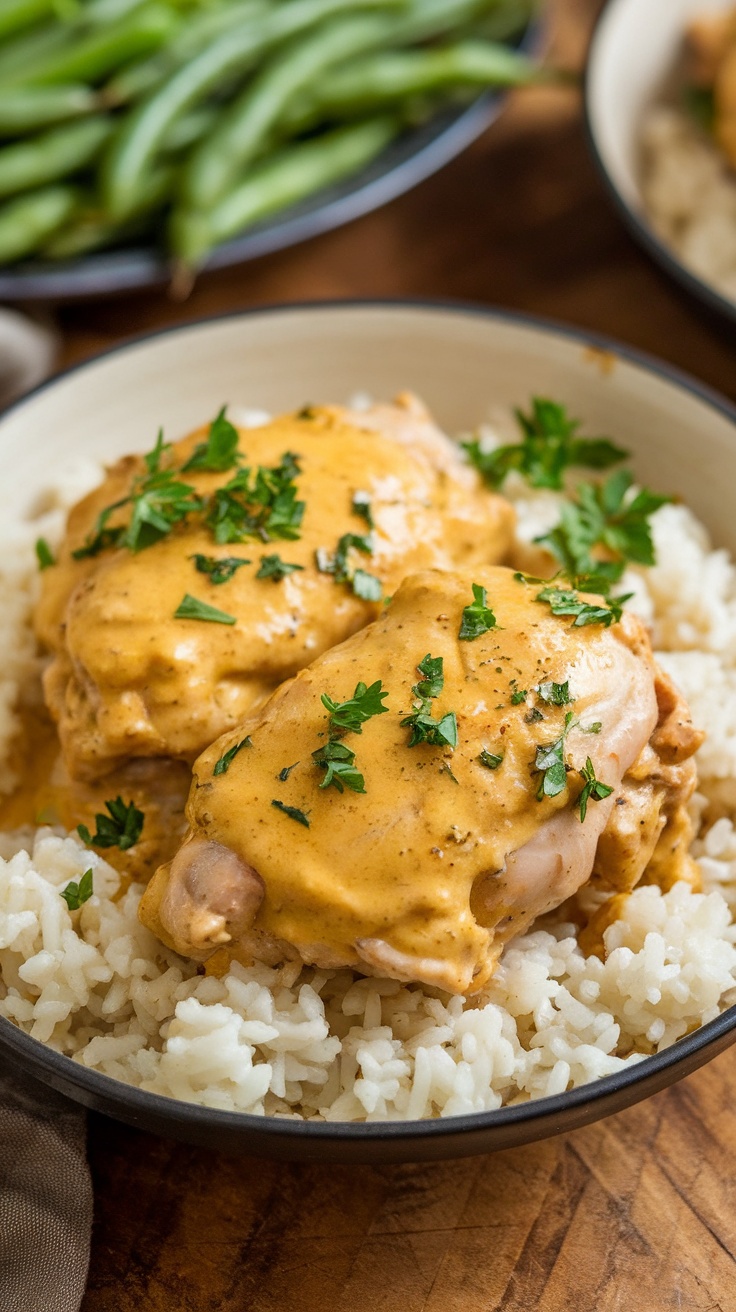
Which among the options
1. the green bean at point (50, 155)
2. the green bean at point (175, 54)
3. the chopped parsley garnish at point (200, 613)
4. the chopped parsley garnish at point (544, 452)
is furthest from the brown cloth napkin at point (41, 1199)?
the green bean at point (175, 54)

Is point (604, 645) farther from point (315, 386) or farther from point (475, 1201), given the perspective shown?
point (315, 386)

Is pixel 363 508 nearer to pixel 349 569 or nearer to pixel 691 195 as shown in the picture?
pixel 349 569

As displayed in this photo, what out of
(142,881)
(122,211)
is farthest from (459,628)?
(122,211)

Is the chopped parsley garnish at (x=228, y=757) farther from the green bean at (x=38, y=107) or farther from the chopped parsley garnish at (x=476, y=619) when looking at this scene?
the green bean at (x=38, y=107)

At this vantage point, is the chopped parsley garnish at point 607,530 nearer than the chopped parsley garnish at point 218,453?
No

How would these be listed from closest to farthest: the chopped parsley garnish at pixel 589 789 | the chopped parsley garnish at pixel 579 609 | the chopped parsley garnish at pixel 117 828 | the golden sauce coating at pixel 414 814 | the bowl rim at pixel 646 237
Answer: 1. the golden sauce coating at pixel 414 814
2. the chopped parsley garnish at pixel 589 789
3. the chopped parsley garnish at pixel 579 609
4. the chopped parsley garnish at pixel 117 828
5. the bowl rim at pixel 646 237

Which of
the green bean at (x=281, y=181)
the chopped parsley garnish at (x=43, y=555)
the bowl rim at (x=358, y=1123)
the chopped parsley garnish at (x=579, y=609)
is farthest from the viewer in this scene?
the green bean at (x=281, y=181)
